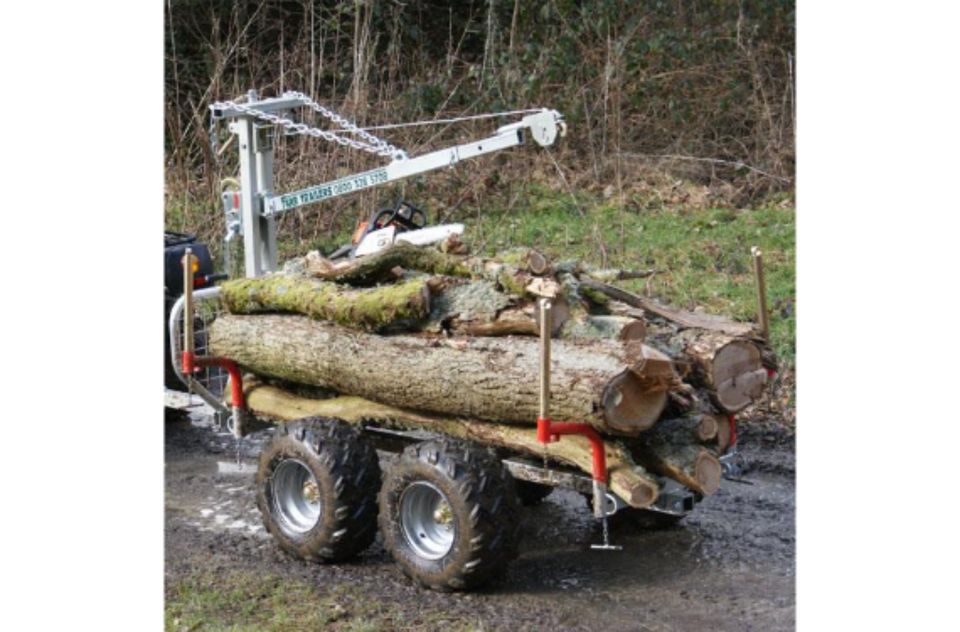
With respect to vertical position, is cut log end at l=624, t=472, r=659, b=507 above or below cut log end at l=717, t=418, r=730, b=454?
below

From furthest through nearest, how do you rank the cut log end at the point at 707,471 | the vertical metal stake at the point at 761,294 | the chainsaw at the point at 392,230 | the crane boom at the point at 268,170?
the crane boom at the point at 268,170
the chainsaw at the point at 392,230
the vertical metal stake at the point at 761,294
the cut log end at the point at 707,471

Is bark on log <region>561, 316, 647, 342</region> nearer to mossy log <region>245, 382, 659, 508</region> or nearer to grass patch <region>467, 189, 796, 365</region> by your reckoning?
mossy log <region>245, 382, 659, 508</region>

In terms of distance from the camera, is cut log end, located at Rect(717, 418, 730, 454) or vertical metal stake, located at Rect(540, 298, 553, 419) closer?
vertical metal stake, located at Rect(540, 298, 553, 419)

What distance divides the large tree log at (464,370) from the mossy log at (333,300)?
5 cm

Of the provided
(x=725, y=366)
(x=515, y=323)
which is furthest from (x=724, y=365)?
(x=515, y=323)

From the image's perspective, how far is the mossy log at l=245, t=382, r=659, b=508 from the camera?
513 cm

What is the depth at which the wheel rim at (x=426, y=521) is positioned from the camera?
5426mm

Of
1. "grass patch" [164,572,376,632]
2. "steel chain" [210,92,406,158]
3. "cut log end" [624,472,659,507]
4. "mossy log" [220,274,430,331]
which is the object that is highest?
"steel chain" [210,92,406,158]

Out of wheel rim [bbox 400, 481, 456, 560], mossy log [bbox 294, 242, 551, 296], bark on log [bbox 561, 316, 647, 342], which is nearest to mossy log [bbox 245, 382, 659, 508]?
wheel rim [bbox 400, 481, 456, 560]

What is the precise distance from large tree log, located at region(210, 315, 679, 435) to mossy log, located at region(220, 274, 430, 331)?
50 millimetres

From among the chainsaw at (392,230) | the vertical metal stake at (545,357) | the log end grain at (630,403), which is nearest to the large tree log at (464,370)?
the log end grain at (630,403)

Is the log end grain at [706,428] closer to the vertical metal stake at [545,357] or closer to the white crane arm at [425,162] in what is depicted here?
the vertical metal stake at [545,357]

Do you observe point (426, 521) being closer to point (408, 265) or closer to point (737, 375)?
point (408, 265)
